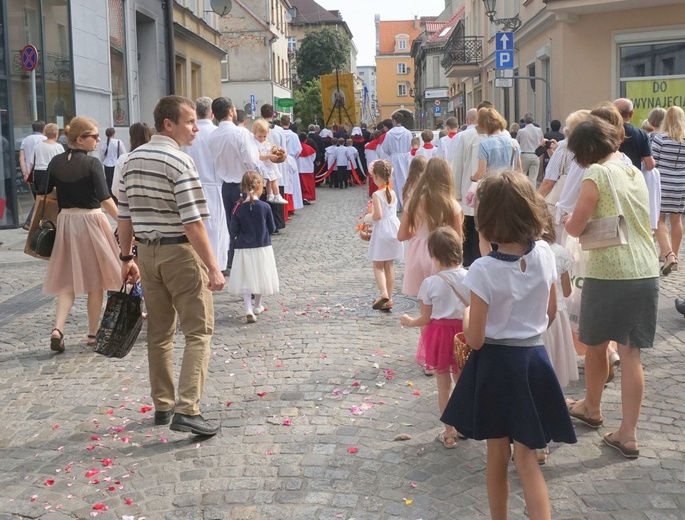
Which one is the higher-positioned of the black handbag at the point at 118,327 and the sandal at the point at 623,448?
the black handbag at the point at 118,327

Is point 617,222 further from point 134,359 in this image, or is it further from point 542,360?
point 134,359

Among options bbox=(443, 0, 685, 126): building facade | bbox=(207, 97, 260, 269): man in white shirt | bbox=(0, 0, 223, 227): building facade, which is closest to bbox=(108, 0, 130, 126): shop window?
bbox=(0, 0, 223, 227): building facade

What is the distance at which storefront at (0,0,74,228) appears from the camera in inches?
641

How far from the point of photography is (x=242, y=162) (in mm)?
10508

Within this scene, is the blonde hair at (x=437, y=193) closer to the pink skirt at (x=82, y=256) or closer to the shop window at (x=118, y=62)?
the pink skirt at (x=82, y=256)

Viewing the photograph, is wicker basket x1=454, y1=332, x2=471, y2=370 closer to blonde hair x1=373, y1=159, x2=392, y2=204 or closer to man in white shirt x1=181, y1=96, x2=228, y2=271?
blonde hair x1=373, y1=159, x2=392, y2=204

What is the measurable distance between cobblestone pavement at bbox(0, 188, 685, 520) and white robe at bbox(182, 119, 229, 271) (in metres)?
1.81

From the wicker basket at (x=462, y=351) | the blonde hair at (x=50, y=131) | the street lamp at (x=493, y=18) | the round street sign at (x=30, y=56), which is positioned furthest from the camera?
the street lamp at (x=493, y=18)

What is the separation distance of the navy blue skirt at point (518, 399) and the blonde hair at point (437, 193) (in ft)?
9.03

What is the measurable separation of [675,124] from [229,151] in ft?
17.0

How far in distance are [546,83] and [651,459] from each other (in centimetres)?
1968

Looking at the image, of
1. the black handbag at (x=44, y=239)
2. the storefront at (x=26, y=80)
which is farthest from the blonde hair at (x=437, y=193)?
the storefront at (x=26, y=80)

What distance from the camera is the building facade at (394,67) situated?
121 metres

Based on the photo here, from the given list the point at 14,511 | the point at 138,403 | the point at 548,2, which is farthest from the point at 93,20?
the point at 14,511
